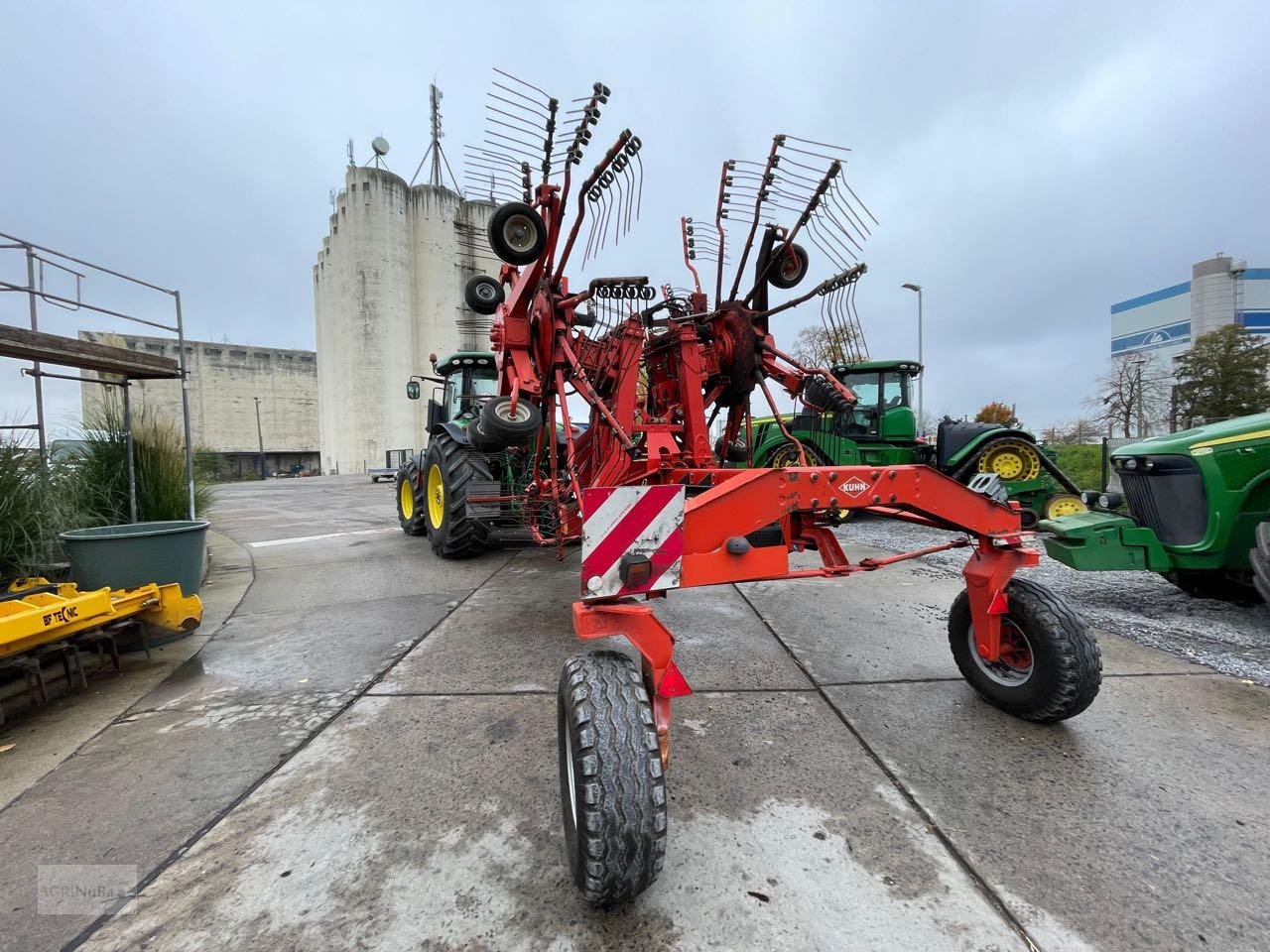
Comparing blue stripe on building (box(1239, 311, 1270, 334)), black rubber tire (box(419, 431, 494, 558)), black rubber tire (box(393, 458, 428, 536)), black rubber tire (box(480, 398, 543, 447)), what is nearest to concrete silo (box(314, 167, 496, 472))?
black rubber tire (box(393, 458, 428, 536))

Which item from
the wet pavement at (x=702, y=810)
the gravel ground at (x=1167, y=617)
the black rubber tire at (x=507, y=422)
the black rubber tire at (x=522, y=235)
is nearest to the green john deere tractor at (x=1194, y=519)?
the gravel ground at (x=1167, y=617)

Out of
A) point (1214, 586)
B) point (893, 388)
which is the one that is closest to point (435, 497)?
point (893, 388)

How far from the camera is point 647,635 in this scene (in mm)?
1723

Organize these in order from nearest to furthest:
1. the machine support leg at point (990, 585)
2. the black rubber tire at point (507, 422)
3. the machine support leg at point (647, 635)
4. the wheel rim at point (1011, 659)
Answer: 1. the machine support leg at point (647, 635)
2. the machine support leg at point (990, 585)
3. the wheel rim at point (1011, 659)
4. the black rubber tire at point (507, 422)

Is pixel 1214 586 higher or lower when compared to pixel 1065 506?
lower

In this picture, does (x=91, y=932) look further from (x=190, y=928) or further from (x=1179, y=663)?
(x=1179, y=663)

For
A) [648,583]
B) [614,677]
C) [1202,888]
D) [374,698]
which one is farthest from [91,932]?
[1202,888]

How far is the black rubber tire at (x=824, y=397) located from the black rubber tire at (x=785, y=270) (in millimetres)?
706

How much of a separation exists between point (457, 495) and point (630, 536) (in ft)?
14.8

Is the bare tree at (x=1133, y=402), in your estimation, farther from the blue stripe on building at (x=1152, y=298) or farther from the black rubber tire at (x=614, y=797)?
the blue stripe on building at (x=1152, y=298)

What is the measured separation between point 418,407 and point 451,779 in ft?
114

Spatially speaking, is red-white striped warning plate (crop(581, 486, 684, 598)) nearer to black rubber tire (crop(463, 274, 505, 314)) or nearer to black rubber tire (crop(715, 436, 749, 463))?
black rubber tire (crop(715, 436, 749, 463))

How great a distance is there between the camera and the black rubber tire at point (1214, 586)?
4180 millimetres

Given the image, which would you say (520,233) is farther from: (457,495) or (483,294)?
(457,495)
